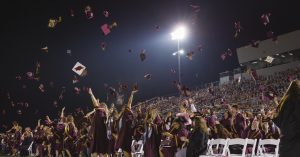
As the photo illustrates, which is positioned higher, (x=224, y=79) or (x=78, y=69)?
(x=224, y=79)

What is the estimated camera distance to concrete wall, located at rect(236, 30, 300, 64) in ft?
137

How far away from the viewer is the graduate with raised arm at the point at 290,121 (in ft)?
20.0

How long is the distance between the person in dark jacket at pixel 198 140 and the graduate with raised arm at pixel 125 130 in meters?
3.10

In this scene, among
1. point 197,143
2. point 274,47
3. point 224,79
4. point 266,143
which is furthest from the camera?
point 224,79

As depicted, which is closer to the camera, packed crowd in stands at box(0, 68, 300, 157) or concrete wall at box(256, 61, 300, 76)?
packed crowd in stands at box(0, 68, 300, 157)

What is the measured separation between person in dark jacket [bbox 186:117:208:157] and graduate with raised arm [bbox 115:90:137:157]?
3.10 m

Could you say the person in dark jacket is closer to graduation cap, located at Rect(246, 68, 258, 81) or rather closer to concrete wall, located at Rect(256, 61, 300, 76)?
graduation cap, located at Rect(246, 68, 258, 81)

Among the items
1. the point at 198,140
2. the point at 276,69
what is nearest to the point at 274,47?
the point at 276,69

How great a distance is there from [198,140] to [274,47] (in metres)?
35.1

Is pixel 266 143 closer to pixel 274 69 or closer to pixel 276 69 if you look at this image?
pixel 276 69

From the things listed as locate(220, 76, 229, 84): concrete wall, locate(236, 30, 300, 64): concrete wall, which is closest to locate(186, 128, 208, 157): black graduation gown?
locate(236, 30, 300, 64): concrete wall

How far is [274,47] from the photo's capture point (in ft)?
141

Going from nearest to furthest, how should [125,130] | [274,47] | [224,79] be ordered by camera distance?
[125,130]
[274,47]
[224,79]

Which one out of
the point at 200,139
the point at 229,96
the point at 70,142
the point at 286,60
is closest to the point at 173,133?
the point at 200,139
